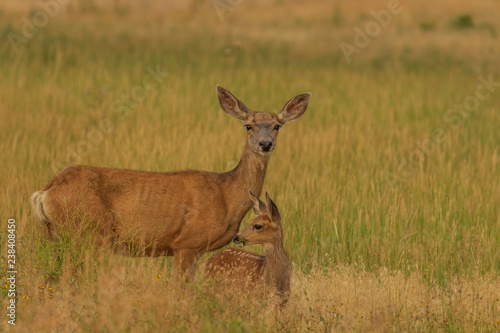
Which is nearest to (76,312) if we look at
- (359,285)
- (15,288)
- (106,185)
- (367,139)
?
(15,288)

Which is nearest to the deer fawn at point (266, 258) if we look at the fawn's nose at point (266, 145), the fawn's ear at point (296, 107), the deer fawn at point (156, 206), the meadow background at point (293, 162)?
the meadow background at point (293, 162)

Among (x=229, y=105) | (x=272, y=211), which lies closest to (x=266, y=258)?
(x=272, y=211)

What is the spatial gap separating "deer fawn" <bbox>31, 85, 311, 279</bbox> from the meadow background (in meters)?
0.23

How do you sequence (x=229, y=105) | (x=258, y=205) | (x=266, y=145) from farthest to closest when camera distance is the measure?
(x=229, y=105) → (x=266, y=145) → (x=258, y=205)

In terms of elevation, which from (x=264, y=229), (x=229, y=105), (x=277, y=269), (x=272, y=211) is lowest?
(x=277, y=269)

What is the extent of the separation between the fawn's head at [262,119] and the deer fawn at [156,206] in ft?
0.04

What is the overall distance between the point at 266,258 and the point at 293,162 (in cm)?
488

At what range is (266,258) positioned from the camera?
6750mm

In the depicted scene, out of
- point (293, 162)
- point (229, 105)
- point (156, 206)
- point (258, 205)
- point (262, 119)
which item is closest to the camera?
point (258, 205)

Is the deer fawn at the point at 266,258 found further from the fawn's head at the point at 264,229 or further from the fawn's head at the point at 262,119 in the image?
the fawn's head at the point at 262,119

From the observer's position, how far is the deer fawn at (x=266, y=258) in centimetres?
665

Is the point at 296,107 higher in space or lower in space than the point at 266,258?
higher

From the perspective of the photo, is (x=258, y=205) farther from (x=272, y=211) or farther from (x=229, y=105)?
(x=229, y=105)

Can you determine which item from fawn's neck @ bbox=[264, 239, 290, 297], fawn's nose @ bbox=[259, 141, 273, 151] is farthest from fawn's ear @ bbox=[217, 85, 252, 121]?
fawn's neck @ bbox=[264, 239, 290, 297]
